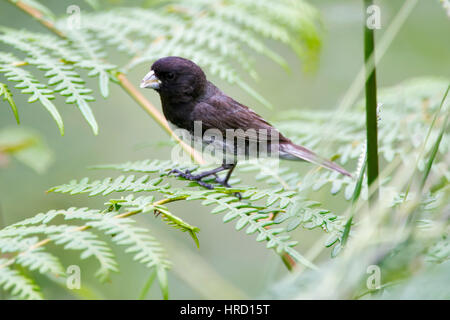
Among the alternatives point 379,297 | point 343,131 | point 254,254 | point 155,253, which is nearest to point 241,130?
point 343,131

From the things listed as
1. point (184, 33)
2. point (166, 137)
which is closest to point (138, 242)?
point (184, 33)

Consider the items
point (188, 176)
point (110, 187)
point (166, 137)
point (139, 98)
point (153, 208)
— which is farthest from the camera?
point (166, 137)

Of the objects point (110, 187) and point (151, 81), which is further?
point (151, 81)

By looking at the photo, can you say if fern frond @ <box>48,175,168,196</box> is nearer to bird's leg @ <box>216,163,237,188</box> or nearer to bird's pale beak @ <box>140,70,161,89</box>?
bird's leg @ <box>216,163,237,188</box>

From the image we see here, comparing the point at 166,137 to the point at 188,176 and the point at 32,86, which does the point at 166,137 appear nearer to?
the point at 188,176

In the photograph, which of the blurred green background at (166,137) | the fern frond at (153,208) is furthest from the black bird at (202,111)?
the fern frond at (153,208)

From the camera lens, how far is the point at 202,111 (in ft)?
7.98

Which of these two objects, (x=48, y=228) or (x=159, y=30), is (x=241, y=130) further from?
(x=48, y=228)

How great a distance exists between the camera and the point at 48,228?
1287mm

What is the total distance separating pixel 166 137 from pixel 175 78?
6.66 feet

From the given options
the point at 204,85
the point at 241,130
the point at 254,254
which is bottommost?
the point at 254,254

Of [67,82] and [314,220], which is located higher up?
[67,82]

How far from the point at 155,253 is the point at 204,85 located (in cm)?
147
